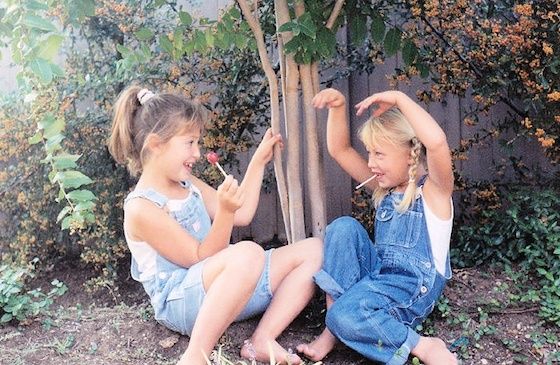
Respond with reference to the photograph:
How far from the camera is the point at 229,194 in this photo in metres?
2.44

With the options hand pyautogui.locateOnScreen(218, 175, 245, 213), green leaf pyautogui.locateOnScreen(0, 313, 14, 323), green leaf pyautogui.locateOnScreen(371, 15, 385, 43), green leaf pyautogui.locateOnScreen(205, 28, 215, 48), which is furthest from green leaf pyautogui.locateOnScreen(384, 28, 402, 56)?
green leaf pyautogui.locateOnScreen(0, 313, 14, 323)

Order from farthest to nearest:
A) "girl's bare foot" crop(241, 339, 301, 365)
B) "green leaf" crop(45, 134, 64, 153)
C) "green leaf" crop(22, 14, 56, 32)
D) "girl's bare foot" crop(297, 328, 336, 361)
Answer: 1. "girl's bare foot" crop(297, 328, 336, 361)
2. "girl's bare foot" crop(241, 339, 301, 365)
3. "green leaf" crop(45, 134, 64, 153)
4. "green leaf" crop(22, 14, 56, 32)

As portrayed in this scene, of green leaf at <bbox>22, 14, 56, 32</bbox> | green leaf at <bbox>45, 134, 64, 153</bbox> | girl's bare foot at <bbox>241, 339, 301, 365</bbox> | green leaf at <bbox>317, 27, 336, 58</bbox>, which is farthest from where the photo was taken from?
green leaf at <bbox>317, 27, 336, 58</bbox>

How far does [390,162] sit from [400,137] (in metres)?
0.10

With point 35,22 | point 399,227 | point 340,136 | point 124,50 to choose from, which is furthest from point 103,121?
point 35,22

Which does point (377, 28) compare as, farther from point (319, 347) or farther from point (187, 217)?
point (319, 347)

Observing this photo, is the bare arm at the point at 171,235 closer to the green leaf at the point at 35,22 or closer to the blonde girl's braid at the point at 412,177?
the blonde girl's braid at the point at 412,177

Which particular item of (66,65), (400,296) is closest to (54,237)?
(66,65)

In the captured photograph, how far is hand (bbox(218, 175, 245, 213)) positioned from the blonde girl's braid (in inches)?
24.2

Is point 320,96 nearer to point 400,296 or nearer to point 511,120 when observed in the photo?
point 400,296

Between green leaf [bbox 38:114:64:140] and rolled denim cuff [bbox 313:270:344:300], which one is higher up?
green leaf [bbox 38:114:64:140]

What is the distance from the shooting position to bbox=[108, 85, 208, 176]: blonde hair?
8.99 ft

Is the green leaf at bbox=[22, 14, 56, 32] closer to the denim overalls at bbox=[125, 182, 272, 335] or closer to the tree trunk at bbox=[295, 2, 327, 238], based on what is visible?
the denim overalls at bbox=[125, 182, 272, 335]

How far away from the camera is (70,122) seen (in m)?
4.13
